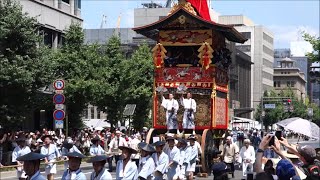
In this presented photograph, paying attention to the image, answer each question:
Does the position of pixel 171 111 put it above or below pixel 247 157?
above

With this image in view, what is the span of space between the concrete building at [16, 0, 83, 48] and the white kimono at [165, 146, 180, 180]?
25.7 meters

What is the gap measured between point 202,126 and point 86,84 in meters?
14.6

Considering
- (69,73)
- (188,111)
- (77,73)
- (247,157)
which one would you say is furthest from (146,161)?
(69,73)

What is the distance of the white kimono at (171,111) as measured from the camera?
2345cm

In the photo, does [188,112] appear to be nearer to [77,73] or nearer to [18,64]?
[18,64]

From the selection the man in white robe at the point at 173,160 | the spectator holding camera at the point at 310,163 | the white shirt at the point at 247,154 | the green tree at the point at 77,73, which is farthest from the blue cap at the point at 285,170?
the green tree at the point at 77,73

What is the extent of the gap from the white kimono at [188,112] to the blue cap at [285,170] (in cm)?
1501

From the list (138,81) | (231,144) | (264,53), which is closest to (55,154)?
(231,144)

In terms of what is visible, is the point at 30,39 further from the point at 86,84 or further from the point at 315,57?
the point at 315,57

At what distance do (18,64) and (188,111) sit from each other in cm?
1002

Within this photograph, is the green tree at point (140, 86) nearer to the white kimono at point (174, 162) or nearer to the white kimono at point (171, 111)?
the white kimono at point (171, 111)

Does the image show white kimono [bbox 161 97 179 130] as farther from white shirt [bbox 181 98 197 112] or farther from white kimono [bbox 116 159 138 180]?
white kimono [bbox 116 159 138 180]

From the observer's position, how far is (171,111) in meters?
23.6

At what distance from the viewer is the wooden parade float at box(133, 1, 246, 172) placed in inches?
943
